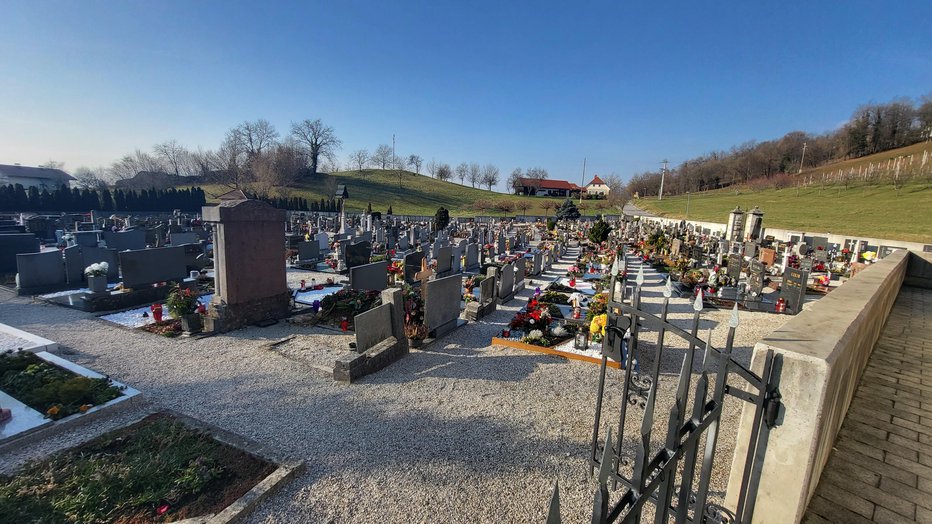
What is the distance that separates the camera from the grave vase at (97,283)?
10.1m

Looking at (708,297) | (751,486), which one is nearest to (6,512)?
(751,486)

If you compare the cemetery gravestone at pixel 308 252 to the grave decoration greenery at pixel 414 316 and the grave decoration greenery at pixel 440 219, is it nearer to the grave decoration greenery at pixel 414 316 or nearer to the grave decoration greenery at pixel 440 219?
the grave decoration greenery at pixel 414 316

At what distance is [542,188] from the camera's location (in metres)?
107

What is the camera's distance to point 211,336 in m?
8.57

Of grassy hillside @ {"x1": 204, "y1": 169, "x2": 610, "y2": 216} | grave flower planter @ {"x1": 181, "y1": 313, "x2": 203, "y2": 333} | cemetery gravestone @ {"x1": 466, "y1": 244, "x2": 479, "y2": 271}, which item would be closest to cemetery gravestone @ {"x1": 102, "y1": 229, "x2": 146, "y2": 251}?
grave flower planter @ {"x1": 181, "y1": 313, "x2": 203, "y2": 333}

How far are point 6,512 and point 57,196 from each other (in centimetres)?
5088

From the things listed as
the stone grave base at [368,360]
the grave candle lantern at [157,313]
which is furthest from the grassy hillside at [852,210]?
the grave candle lantern at [157,313]

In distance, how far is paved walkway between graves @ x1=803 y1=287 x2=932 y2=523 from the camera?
2.58m

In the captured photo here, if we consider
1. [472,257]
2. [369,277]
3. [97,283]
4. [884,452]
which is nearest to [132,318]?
[97,283]

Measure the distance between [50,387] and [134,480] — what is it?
9.05 ft

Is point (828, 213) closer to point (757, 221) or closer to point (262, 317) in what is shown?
point (757, 221)

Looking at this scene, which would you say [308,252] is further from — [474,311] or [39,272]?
[474,311]

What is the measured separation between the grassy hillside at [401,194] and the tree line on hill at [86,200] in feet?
42.1

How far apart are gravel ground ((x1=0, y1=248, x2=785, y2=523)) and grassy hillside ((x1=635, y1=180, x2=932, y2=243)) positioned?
25.9 metres
